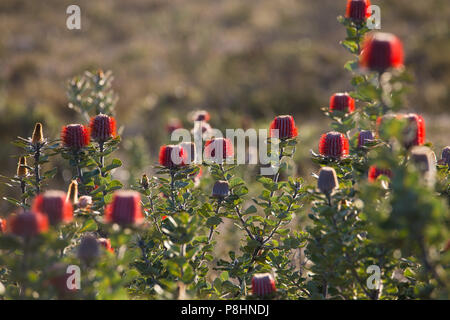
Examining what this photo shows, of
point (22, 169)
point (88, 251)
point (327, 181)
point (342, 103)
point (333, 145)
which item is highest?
point (342, 103)

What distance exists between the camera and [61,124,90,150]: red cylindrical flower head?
2.58 meters

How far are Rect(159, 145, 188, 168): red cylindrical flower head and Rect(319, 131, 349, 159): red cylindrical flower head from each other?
0.81 m

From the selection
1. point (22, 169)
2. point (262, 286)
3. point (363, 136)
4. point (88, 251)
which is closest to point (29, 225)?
point (88, 251)

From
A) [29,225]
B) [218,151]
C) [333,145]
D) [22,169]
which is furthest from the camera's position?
[218,151]

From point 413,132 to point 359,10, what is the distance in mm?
1033

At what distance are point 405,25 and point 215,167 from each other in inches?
897

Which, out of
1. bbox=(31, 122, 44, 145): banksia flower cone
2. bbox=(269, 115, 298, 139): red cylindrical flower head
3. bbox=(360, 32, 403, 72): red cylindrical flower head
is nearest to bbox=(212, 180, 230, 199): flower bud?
bbox=(269, 115, 298, 139): red cylindrical flower head

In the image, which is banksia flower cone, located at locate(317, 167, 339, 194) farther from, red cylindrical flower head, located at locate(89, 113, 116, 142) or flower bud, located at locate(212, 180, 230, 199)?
red cylindrical flower head, located at locate(89, 113, 116, 142)

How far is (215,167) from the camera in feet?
9.86

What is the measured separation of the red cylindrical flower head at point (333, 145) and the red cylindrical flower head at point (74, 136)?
130 centimetres

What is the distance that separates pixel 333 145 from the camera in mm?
2553

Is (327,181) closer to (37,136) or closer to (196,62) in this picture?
(37,136)

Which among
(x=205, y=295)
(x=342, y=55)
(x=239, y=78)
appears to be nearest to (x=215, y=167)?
(x=205, y=295)

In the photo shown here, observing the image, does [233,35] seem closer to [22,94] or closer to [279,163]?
[22,94]
